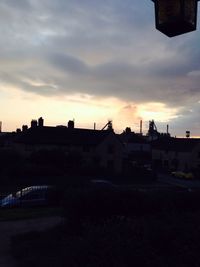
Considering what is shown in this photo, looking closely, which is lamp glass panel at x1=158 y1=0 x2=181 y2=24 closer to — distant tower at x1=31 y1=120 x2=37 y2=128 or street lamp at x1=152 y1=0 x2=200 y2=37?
street lamp at x1=152 y1=0 x2=200 y2=37

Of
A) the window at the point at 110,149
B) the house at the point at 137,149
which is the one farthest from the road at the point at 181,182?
the house at the point at 137,149

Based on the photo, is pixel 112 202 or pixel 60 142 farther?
pixel 60 142

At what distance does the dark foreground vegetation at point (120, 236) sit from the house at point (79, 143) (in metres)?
50.4

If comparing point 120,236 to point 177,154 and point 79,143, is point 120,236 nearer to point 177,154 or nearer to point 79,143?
point 79,143

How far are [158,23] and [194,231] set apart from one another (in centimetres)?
355

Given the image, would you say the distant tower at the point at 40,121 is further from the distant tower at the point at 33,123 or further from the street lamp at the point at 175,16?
the street lamp at the point at 175,16

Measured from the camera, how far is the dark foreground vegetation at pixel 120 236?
6809 millimetres

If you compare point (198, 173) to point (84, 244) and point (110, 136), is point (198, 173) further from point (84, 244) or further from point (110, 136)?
point (84, 244)

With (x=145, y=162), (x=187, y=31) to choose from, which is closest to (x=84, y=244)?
(x=187, y=31)

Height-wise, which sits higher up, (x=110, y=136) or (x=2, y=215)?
(x=110, y=136)

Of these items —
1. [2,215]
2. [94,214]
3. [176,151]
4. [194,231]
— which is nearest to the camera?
[194,231]

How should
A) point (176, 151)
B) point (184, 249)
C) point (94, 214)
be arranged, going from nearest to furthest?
1. point (184, 249)
2. point (94, 214)
3. point (176, 151)

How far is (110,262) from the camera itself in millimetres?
6797

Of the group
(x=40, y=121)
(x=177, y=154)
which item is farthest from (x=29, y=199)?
(x=177, y=154)
